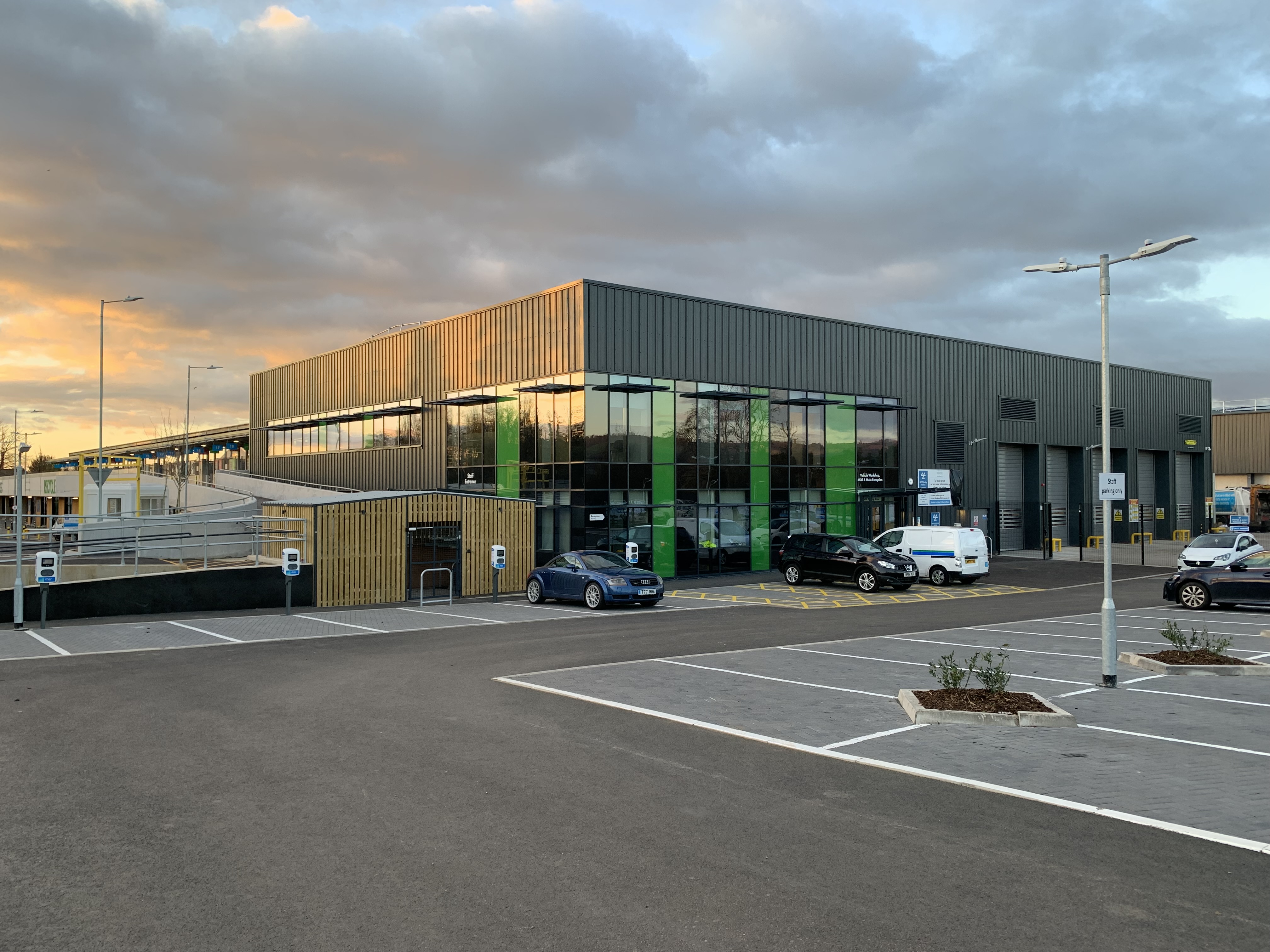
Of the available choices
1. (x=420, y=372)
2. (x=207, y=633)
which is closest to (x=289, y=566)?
(x=207, y=633)

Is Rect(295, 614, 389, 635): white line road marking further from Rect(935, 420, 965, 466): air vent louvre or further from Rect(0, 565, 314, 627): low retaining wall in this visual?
Rect(935, 420, 965, 466): air vent louvre

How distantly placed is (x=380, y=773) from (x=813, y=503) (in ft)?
101

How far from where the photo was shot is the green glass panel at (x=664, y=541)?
106ft

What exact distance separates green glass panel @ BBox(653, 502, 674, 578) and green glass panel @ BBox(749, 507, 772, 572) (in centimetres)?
359

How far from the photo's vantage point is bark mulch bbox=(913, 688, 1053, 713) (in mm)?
10102

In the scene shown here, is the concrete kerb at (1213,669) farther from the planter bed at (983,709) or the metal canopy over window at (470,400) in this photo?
the metal canopy over window at (470,400)

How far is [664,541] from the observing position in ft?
107

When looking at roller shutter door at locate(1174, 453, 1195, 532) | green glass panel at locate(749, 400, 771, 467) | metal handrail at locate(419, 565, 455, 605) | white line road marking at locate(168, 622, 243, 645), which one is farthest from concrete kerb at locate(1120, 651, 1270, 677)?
roller shutter door at locate(1174, 453, 1195, 532)

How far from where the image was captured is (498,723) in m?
9.80

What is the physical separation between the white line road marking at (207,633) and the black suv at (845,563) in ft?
59.3

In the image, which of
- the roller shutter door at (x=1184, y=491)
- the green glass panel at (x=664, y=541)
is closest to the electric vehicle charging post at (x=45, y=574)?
the green glass panel at (x=664, y=541)

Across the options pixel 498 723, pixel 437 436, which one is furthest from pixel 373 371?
pixel 498 723

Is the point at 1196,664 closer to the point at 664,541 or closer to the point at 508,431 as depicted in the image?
the point at 664,541

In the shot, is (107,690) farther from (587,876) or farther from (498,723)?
(587,876)
